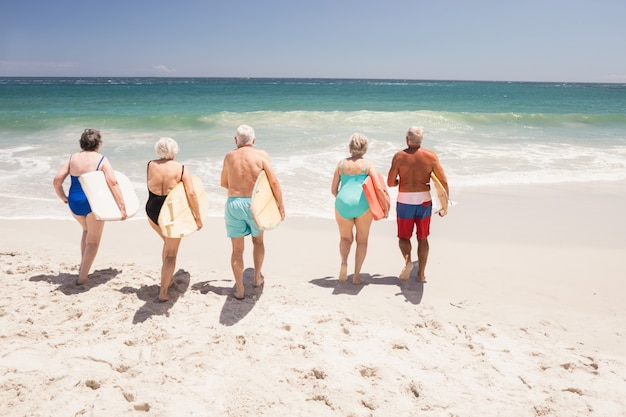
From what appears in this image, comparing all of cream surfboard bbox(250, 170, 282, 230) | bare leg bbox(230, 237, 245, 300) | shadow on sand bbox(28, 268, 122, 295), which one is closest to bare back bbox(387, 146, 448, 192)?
cream surfboard bbox(250, 170, 282, 230)

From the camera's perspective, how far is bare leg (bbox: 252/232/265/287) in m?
4.57

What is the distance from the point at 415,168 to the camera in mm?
4754

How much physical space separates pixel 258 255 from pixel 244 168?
3.01 feet

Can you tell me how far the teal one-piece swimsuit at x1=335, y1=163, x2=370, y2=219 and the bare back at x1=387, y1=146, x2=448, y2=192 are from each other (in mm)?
362

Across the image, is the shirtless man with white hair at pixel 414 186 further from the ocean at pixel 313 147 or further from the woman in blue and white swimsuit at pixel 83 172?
the woman in blue and white swimsuit at pixel 83 172

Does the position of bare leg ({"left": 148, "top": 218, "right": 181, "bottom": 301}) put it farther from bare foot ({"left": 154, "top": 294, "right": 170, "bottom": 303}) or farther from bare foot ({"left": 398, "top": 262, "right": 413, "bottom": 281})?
bare foot ({"left": 398, "top": 262, "right": 413, "bottom": 281})

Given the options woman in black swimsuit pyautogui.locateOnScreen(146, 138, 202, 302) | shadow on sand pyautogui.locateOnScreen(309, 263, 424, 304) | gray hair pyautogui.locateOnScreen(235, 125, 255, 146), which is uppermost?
gray hair pyautogui.locateOnScreen(235, 125, 255, 146)

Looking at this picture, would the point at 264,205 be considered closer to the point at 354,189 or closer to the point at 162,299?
the point at 354,189

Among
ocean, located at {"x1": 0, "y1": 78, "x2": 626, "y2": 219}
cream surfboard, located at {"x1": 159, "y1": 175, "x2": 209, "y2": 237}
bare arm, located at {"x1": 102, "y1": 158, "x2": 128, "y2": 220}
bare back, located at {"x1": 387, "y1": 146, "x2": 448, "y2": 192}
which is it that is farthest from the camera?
ocean, located at {"x1": 0, "y1": 78, "x2": 626, "y2": 219}

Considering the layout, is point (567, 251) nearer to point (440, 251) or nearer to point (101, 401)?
point (440, 251)

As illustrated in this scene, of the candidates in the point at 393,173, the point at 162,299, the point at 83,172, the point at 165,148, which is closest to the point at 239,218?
the point at 165,148

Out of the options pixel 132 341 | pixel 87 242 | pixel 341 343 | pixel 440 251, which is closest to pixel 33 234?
pixel 87 242

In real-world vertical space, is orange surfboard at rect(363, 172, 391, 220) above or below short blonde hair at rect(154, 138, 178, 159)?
below

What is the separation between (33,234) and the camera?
20.3ft
